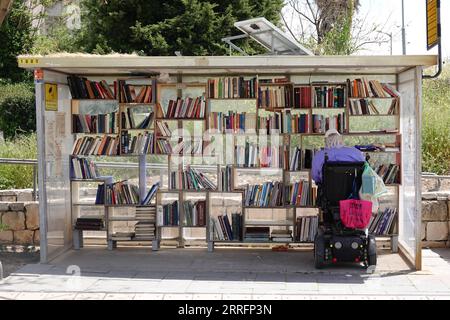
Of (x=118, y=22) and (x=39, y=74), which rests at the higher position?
(x=118, y=22)

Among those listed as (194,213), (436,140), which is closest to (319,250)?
(194,213)

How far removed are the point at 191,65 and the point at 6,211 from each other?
3.63 meters

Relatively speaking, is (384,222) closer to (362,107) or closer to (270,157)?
(362,107)

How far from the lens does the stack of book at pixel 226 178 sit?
1020 centimetres

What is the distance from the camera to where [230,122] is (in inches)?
405

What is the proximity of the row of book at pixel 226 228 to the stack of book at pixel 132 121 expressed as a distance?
1.63 meters

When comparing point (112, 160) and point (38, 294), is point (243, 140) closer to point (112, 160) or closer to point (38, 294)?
point (112, 160)

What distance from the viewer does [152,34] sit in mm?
22891

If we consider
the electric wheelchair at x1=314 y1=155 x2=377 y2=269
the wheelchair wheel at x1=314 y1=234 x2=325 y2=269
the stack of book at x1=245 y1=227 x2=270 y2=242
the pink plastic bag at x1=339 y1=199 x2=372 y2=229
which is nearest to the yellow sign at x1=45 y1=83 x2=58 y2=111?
the stack of book at x1=245 y1=227 x2=270 y2=242

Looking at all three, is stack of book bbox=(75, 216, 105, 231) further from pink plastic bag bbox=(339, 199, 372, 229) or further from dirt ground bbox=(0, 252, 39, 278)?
pink plastic bag bbox=(339, 199, 372, 229)

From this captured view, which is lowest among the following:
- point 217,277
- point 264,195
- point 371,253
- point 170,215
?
point 217,277

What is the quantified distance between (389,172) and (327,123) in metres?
1.08

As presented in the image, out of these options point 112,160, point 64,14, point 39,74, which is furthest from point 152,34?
point 39,74

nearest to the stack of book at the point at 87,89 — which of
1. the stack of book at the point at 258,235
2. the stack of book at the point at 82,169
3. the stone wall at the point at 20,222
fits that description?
the stack of book at the point at 82,169
